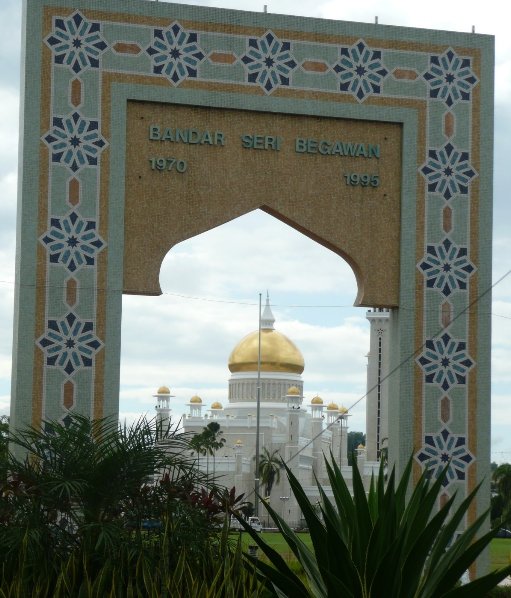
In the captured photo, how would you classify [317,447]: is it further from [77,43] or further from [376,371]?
[77,43]

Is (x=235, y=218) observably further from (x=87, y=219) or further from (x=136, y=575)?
(x=136, y=575)

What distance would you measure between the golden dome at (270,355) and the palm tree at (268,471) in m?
5.74

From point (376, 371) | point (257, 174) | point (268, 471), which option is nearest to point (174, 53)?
point (257, 174)

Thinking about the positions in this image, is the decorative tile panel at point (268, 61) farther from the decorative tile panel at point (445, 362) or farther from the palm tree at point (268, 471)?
the palm tree at point (268, 471)

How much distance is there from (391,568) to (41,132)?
584 cm

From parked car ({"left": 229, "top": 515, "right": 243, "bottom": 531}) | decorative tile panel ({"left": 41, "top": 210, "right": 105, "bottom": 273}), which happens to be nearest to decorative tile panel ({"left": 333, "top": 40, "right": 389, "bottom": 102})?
decorative tile panel ({"left": 41, "top": 210, "right": 105, "bottom": 273})

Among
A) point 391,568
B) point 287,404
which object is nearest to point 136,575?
point 391,568

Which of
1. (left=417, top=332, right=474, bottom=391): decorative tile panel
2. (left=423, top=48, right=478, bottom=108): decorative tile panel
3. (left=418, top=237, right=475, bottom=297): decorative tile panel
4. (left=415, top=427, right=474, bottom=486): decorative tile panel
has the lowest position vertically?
(left=415, top=427, right=474, bottom=486): decorative tile panel

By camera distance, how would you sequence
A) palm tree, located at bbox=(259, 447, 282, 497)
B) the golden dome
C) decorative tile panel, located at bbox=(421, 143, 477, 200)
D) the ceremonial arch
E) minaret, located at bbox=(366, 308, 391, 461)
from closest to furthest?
1. the ceremonial arch
2. decorative tile panel, located at bbox=(421, 143, 477, 200)
3. palm tree, located at bbox=(259, 447, 282, 497)
4. the golden dome
5. minaret, located at bbox=(366, 308, 391, 461)

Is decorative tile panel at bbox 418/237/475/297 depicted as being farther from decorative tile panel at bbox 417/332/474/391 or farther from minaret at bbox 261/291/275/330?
minaret at bbox 261/291/275/330

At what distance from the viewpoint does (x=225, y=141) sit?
1118cm

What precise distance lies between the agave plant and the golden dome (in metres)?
51.0

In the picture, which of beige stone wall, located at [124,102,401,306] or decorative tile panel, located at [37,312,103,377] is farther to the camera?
beige stone wall, located at [124,102,401,306]

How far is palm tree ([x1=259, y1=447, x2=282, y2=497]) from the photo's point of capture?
2071 inches
